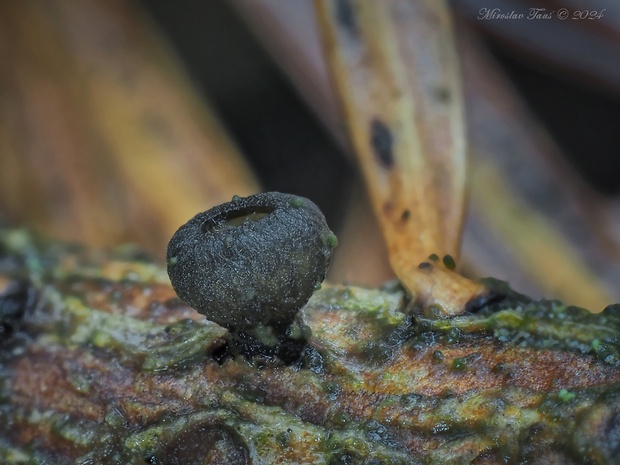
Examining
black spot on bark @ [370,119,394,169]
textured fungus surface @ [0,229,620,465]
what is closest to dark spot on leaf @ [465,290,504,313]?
textured fungus surface @ [0,229,620,465]

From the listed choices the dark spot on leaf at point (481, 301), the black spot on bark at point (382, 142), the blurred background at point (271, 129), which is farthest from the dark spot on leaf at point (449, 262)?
the blurred background at point (271, 129)

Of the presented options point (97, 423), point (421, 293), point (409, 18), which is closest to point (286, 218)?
point (421, 293)

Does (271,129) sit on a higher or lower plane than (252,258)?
higher

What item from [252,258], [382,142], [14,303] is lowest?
[14,303]

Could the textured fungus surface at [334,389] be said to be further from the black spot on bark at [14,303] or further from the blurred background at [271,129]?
the blurred background at [271,129]

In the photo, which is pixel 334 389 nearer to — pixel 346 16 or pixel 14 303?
pixel 14 303

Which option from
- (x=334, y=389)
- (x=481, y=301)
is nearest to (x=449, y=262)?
(x=481, y=301)

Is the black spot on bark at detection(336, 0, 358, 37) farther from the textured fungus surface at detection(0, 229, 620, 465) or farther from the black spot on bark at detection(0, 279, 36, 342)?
the black spot on bark at detection(0, 279, 36, 342)

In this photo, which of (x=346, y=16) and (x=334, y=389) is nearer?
(x=334, y=389)
